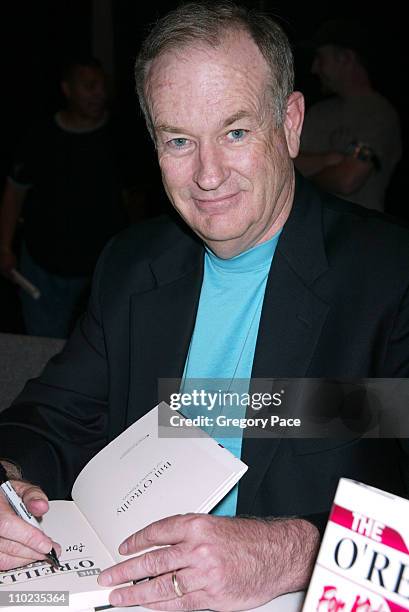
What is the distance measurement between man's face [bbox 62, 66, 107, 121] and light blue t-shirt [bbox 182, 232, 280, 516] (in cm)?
239

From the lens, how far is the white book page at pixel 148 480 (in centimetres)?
119

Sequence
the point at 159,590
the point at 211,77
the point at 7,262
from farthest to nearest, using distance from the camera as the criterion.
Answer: the point at 7,262, the point at 211,77, the point at 159,590

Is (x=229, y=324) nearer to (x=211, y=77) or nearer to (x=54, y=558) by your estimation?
(x=211, y=77)

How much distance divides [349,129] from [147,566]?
9.68 feet

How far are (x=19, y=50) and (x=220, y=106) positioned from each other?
21.9ft

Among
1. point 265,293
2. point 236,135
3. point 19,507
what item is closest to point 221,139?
point 236,135

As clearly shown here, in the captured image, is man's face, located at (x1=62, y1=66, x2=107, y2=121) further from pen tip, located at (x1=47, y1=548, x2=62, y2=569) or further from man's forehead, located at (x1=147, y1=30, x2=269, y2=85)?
pen tip, located at (x1=47, y1=548, x2=62, y2=569)

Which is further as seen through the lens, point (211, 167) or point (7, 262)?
point (7, 262)

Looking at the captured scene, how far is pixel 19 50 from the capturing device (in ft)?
24.7

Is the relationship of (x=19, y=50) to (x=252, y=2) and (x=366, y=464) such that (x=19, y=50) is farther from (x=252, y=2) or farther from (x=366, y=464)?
(x=366, y=464)

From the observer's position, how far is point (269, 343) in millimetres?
1569

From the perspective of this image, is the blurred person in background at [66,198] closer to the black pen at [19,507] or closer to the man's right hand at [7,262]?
the man's right hand at [7,262]

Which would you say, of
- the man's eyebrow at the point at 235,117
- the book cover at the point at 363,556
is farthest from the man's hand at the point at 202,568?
the man's eyebrow at the point at 235,117

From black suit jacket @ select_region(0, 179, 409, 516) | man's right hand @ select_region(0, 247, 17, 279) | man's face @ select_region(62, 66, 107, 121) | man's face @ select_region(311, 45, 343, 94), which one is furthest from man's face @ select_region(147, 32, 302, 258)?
man's right hand @ select_region(0, 247, 17, 279)
